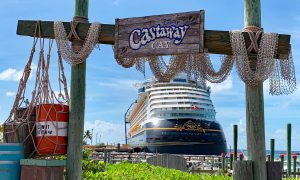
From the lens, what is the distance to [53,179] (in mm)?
4543

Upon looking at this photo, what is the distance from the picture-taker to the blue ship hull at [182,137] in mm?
43594

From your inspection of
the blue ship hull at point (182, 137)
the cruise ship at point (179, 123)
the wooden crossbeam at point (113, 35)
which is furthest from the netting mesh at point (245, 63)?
the blue ship hull at point (182, 137)

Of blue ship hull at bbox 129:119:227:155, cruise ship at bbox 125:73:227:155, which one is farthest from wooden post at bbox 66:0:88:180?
blue ship hull at bbox 129:119:227:155

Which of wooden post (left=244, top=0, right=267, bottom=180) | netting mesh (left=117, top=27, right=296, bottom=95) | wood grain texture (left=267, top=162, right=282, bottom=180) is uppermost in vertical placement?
netting mesh (left=117, top=27, right=296, bottom=95)

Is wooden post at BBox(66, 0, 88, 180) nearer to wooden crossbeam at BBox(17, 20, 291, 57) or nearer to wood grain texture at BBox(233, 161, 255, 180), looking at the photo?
wooden crossbeam at BBox(17, 20, 291, 57)

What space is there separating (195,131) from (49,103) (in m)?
40.8

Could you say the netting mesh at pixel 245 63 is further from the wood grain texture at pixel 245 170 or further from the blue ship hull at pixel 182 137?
the blue ship hull at pixel 182 137

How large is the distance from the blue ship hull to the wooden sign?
38306 mm

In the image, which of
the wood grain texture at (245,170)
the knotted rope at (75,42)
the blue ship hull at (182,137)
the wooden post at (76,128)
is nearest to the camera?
the wood grain texture at (245,170)

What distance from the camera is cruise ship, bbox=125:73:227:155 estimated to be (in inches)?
1727

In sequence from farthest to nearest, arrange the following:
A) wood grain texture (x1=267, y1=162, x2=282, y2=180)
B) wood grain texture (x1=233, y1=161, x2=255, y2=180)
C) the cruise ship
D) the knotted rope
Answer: the cruise ship
the knotted rope
wood grain texture (x1=267, y1=162, x2=282, y2=180)
wood grain texture (x1=233, y1=161, x2=255, y2=180)

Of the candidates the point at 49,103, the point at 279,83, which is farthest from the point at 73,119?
the point at 279,83

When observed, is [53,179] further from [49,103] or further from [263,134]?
[263,134]

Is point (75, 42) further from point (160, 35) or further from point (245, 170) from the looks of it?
point (245, 170)
